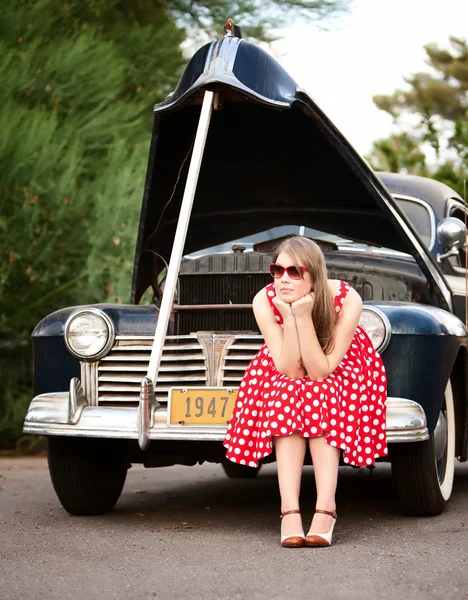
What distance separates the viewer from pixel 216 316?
489 cm

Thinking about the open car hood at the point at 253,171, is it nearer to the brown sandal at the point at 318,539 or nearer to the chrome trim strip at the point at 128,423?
the chrome trim strip at the point at 128,423

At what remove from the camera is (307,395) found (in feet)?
13.0

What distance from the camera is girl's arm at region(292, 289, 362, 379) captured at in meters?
3.89

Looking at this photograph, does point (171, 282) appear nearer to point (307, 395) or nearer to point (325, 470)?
point (307, 395)

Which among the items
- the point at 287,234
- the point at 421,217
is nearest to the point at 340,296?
the point at 287,234

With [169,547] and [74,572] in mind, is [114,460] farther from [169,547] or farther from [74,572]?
[74,572]

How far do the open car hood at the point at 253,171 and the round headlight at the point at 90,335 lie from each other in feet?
2.75

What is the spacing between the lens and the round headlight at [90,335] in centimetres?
464

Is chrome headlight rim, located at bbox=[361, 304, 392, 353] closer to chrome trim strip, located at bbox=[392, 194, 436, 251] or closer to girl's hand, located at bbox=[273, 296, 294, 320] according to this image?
girl's hand, located at bbox=[273, 296, 294, 320]

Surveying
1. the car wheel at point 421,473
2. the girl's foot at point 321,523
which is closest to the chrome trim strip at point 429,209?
the car wheel at point 421,473

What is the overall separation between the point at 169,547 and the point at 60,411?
0.89m

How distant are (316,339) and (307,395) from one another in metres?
0.23

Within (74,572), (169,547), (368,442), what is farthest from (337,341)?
(74,572)

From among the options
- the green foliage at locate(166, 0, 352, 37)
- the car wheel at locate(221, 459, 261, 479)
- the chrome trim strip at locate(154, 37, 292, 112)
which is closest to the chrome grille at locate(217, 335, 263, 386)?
the chrome trim strip at locate(154, 37, 292, 112)
